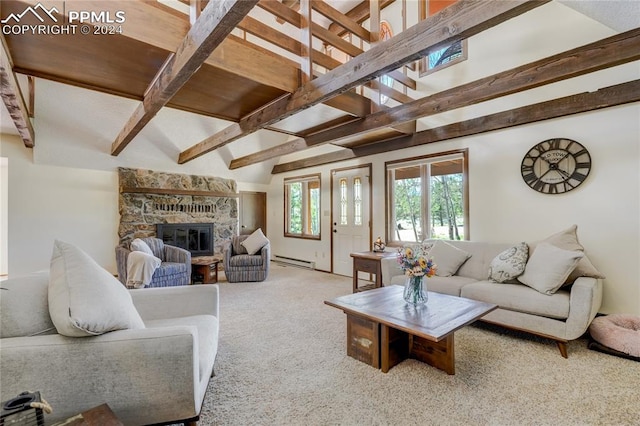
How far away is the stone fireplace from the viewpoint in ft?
17.1

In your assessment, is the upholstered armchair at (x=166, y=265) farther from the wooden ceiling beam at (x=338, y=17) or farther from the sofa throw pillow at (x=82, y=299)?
the wooden ceiling beam at (x=338, y=17)

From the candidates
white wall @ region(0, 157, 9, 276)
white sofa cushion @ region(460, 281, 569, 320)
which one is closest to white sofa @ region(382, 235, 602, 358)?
white sofa cushion @ region(460, 281, 569, 320)

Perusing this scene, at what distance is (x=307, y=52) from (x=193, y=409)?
2.89 m

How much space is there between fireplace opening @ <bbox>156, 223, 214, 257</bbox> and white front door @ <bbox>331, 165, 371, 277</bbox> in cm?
271

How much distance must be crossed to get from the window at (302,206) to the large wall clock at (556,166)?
12.2 ft

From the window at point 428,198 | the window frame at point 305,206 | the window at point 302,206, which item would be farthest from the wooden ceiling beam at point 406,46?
the window at point 302,206

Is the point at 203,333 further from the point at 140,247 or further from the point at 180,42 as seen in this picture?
the point at 140,247

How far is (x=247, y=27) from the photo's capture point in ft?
8.68

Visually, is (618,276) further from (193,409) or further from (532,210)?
(193,409)

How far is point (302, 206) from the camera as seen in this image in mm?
6652

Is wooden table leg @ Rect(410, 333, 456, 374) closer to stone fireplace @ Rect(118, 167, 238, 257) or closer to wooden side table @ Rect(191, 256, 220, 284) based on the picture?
wooden side table @ Rect(191, 256, 220, 284)

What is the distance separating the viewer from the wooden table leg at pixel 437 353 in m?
2.03

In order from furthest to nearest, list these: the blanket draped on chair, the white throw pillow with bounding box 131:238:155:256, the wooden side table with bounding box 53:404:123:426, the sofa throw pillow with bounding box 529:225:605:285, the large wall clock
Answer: the white throw pillow with bounding box 131:238:155:256 → the blanket draped on chair → the large wall clock → the sofa throw pillow with bounding box 529:225:605:285 → the wooden side table with bounding box 53:404:123:426

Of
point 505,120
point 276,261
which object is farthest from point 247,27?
point 276,261
